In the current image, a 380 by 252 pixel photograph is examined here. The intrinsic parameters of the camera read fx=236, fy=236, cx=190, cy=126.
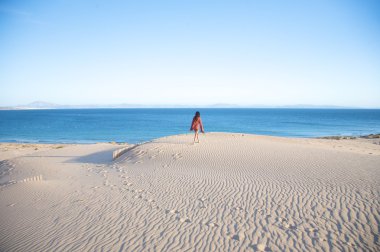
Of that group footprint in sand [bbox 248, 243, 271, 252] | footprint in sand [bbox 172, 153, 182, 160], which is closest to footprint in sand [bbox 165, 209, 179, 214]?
footprint in sand [bbox 248, 243, 271, 252]

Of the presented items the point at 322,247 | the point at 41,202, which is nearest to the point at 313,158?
the point at 322,247

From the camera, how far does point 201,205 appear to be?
6.91 meters

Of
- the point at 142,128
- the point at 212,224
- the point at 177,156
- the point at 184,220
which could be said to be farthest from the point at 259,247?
the point at 142,128

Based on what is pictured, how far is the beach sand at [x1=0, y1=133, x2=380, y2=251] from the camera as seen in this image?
5148 millimetres

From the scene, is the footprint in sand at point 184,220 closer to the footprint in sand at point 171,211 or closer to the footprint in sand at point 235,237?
the footprint in sand at point 171,211

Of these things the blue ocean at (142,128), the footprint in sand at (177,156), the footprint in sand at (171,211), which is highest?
the footprint in sand at (177,156)

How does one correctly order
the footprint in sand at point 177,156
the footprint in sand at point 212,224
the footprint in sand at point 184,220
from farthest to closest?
1. the footprint in sand at point 177,156
2. the footprint in sand at point 184,220
3. the footprint in sand at point 212,224

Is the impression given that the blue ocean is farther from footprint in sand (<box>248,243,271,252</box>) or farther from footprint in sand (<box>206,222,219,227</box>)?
footprint in sand (<box>248,243,271,252</box>)

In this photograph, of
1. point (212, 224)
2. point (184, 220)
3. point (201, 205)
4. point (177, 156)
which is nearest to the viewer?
point (212, 224)

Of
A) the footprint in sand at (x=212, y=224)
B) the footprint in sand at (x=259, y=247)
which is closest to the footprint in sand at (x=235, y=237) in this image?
the footprint in sand at (x=259, y=247)

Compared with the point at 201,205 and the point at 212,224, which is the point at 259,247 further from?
the point at 201,205

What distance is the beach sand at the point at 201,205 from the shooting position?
515 cm

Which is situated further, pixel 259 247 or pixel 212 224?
pixel 212 224

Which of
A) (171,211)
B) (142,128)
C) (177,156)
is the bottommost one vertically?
(142,128)
